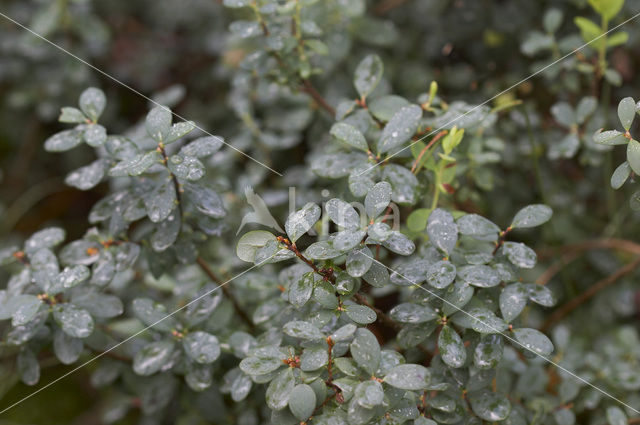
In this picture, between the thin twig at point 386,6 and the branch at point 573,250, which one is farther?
the thin twig at point 386,6

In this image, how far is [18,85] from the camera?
1.84 meters

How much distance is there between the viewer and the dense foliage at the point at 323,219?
0.81 m

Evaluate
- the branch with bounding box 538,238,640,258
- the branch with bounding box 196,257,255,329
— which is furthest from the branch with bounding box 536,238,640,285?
the branch with bounding box 196,257,255,329

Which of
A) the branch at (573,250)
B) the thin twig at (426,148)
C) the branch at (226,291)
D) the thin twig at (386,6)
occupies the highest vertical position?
the thin twig at (386,6)

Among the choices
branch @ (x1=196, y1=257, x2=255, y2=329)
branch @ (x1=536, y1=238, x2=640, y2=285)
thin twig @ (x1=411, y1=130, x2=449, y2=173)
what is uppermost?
thin twig @ (x1=411, y1=130, x2=449, y2=173)

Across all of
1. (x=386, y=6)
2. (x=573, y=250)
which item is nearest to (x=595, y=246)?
(x=573, y=250)

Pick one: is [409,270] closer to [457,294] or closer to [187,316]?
A: [457,294]

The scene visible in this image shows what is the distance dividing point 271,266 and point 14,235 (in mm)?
1121

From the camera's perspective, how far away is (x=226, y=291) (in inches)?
42.6

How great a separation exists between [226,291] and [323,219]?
0.80 feet

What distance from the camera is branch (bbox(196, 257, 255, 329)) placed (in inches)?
42.2

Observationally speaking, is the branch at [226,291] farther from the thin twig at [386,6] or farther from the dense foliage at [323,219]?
the thin twig at [386,6]

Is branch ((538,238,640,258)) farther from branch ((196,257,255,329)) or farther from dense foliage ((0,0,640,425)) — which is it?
branch ((196,257,255,329))

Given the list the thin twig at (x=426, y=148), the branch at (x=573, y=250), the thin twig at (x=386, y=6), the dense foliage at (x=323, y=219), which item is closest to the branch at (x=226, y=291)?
the dense foliage at (x=323, y=219)
